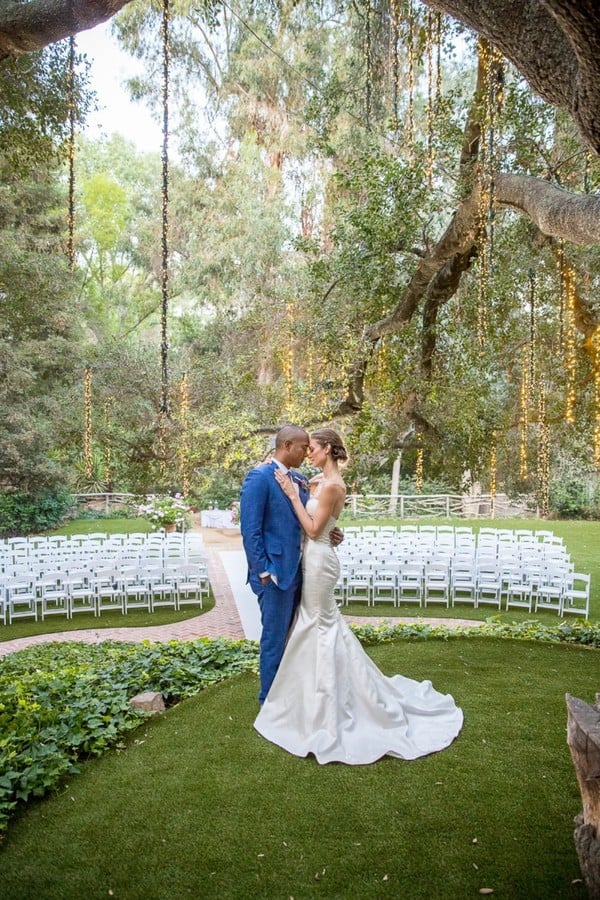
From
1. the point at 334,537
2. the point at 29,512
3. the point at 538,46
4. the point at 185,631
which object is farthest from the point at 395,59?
the point at 29,512

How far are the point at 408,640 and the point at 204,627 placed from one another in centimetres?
362

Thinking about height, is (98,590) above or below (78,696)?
below

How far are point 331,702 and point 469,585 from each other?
6.96 m

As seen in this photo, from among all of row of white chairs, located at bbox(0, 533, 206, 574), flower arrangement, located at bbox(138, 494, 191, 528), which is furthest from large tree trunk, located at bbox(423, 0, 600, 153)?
flower arrangement, located at bbox(138, 494, 191, 528)

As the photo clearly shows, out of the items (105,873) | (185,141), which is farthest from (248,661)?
(185,141)

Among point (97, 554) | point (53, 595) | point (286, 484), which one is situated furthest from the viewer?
point (97, 554)

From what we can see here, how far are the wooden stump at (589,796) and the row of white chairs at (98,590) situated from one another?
7.73 metres

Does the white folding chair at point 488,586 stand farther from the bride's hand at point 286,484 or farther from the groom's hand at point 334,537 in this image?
the bride's hand at point 286,484

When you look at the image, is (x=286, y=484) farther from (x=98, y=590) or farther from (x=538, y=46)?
(x=98, y=590)

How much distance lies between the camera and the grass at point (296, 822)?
2.47 meters

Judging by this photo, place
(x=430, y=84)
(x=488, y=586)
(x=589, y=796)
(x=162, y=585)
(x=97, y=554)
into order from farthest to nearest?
(x=97, y=554) < (x=162, y=585) < (x=488, y=586) < (x=430, y=84) < (x=589, y=796)

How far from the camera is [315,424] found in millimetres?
9828

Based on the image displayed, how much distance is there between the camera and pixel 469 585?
32.9 feet

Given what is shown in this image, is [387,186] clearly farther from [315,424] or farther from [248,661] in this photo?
[248,661]
